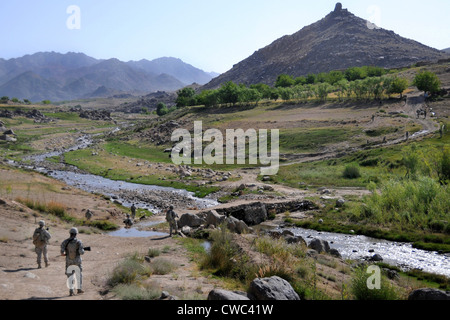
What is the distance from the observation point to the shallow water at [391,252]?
2314 centimetres

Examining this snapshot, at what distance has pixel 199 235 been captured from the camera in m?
27.1

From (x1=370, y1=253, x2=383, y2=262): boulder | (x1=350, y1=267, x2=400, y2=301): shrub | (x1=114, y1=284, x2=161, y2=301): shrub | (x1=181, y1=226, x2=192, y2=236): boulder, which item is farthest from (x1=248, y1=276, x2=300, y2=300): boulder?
(x1=181, y1=226, x2=192, y2=236): boulder

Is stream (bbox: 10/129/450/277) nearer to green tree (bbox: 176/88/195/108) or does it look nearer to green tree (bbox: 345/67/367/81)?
green tree (bbox: 176/88/195/108)

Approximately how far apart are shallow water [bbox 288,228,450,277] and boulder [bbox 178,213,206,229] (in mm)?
9542

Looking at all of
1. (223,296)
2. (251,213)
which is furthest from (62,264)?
(251,213)

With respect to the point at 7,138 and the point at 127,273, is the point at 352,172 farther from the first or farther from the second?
the point at 7,138

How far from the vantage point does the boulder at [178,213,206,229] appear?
3115cm

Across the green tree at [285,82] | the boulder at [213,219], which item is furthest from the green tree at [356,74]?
the boulder at [213,219]

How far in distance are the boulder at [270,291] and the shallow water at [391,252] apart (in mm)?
13805

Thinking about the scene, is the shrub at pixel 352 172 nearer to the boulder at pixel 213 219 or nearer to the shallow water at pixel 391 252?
the shallow water at pixel 391 252

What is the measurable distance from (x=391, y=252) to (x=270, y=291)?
1742cm
